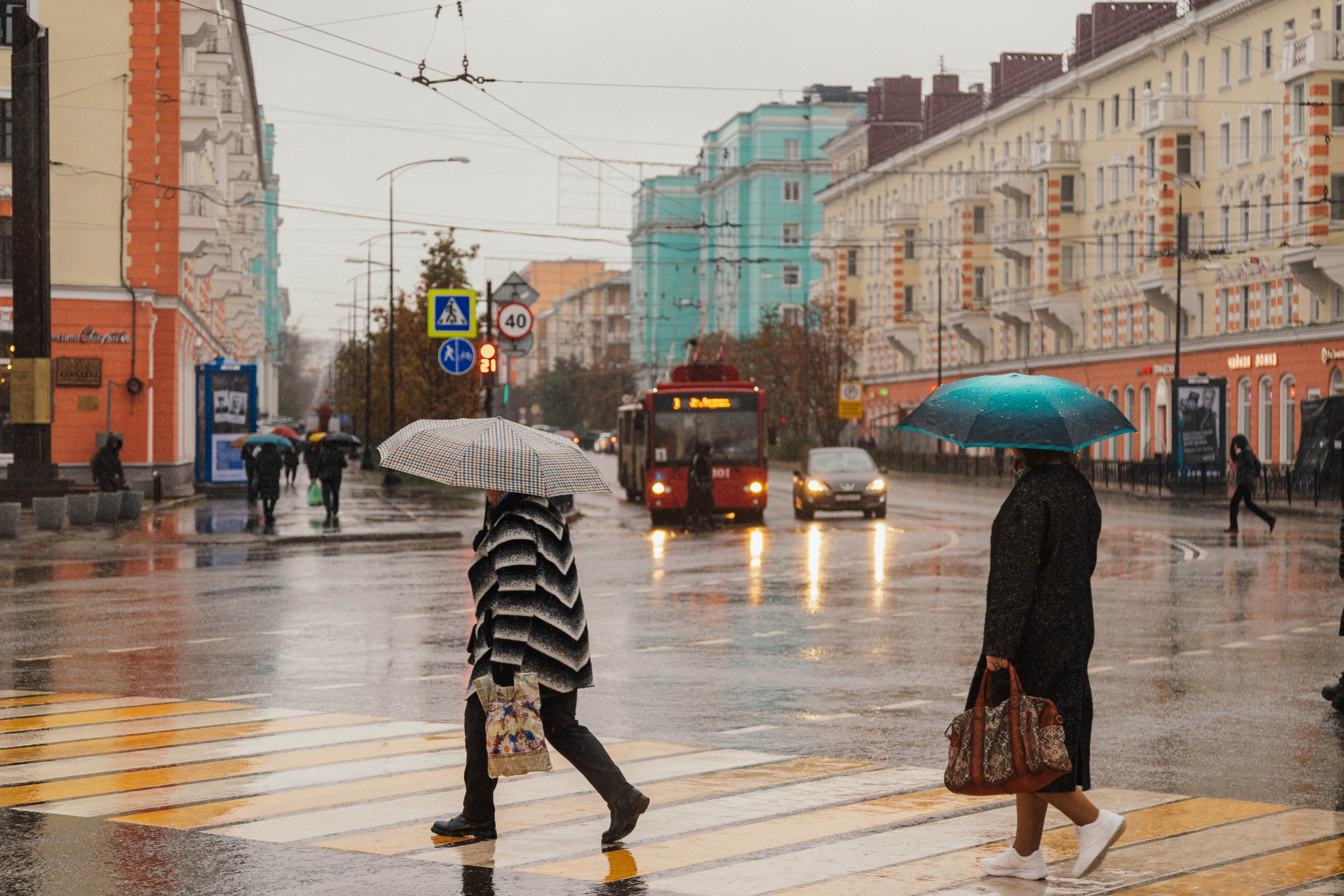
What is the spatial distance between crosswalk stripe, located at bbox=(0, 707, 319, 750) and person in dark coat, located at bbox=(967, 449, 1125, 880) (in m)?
5.51

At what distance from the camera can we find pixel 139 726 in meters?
10.2

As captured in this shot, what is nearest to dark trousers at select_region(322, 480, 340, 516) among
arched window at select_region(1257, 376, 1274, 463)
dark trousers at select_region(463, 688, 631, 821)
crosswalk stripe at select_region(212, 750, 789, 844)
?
crosswalk stripe at select_region(212, 750, 789, 844)

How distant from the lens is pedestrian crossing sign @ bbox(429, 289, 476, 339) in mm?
35188

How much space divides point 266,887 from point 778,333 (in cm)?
8507

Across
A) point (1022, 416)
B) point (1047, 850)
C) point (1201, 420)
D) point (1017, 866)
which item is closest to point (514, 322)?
point (1201, 420)

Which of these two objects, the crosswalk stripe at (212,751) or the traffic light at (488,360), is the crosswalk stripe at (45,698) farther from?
the traffic light at (488,360)

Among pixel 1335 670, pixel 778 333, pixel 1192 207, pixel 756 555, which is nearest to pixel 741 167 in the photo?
pixel 778 333

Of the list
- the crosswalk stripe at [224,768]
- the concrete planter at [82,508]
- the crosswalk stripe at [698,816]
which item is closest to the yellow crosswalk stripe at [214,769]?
the crosswalk stripe at [224,768]

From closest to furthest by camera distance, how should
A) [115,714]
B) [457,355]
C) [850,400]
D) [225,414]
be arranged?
[115,714] < [457,355] < [225,414] < [850,400]

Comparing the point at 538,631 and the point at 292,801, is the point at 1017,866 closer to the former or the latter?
the point at 538,631

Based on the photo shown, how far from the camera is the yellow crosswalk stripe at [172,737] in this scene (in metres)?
9.24

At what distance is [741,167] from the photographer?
4587 inches

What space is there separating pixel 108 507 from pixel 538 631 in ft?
85.0

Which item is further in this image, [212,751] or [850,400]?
[850,400]
